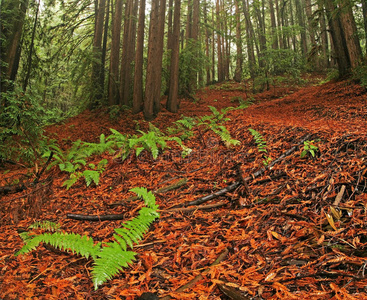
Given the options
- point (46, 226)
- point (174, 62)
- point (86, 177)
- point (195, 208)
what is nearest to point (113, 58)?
point (174, 62)

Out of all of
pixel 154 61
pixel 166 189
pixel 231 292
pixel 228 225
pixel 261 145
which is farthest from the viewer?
pixel 154 61

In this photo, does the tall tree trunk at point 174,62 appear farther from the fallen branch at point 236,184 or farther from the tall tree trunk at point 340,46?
the fallen branch at point 236,184

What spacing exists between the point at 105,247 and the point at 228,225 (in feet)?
4.30

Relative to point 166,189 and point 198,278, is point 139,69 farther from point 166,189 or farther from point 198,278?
point 198,278

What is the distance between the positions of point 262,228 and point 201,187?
4.02 ft

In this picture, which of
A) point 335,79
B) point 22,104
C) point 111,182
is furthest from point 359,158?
point 335,79

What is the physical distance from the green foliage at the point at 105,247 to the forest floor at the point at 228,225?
5.0 inches

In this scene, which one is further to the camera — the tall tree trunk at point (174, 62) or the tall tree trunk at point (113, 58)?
the tall tree trunk at point (113, 58)

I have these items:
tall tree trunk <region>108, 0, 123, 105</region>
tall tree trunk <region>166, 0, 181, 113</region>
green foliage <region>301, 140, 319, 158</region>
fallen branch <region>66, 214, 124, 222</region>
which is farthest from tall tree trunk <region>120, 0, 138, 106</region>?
green foliage <region>301, 140, 319, 158</region>

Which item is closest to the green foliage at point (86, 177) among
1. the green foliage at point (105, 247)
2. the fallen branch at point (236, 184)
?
the green foliage at point (105, 247)

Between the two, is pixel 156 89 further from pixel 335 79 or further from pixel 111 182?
pixel 335 79

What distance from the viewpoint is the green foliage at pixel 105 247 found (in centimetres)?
189

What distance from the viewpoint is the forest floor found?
1711 millimetres

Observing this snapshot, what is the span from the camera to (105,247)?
2113 mm
